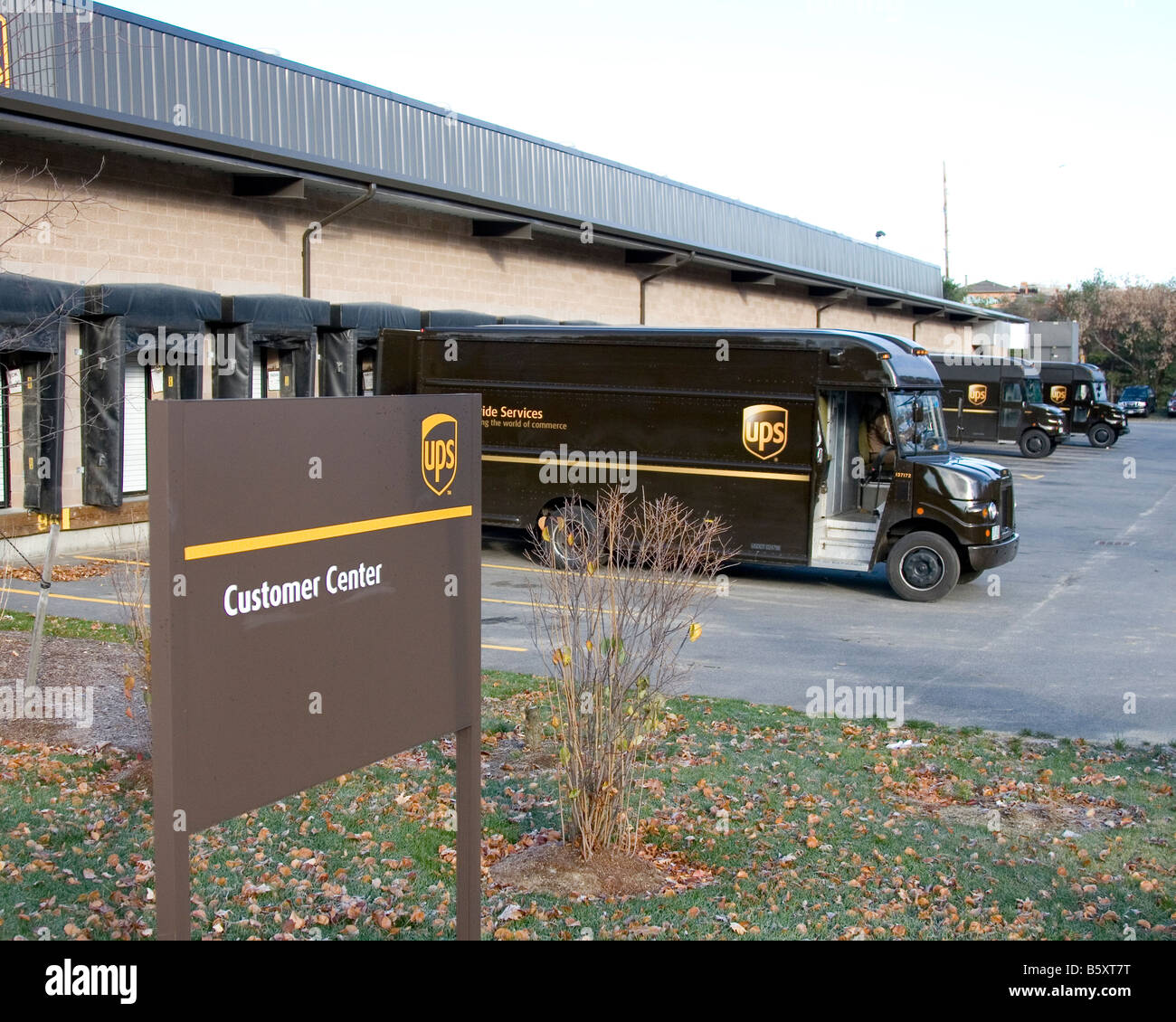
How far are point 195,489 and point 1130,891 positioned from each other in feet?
16.4

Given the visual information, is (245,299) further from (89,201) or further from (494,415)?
(494,415)

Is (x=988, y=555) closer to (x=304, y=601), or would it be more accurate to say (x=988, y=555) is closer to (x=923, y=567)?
(x=923, y=567)

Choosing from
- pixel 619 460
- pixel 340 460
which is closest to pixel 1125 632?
pixel 619 460

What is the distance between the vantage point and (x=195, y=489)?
3455mm

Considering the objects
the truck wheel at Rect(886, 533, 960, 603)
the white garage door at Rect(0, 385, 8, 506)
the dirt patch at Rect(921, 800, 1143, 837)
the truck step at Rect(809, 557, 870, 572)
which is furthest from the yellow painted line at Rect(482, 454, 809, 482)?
the dirt patch at Rect(921, 800, 1143, 837)

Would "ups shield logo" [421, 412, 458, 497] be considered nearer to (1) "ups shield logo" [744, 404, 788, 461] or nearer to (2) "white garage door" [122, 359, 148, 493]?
(1) "ups shield logo" [744, 404, 788, 461]

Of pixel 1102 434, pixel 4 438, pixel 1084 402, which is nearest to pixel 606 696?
pixel 4 438

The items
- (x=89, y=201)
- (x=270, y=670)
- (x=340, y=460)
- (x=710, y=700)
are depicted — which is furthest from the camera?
(x=89, y=201)

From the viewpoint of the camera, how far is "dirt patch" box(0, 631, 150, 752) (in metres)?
8.13

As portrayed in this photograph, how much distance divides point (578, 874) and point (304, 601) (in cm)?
288

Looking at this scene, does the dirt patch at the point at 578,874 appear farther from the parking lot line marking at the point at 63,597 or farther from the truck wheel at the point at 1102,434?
the truck wheel at the point at 1102,434

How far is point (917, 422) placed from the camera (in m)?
15.4

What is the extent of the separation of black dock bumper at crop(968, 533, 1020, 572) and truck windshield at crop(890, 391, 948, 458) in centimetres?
142

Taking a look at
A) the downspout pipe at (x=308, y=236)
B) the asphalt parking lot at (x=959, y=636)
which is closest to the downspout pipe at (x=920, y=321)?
the asphalt parking lot at (x=959, y=636)
